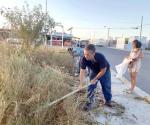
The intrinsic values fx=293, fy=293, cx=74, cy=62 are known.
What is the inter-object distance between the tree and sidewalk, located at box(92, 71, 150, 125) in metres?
5.09

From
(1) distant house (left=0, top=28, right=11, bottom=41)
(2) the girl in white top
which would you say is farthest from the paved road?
(1) distant house (left=0, top=28, right=11, bottom=41)

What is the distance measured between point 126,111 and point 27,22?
283 inches

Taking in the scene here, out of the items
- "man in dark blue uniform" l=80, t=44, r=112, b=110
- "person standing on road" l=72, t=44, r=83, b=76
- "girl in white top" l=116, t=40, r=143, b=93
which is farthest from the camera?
"person standing on road" l=72, t=44, r=83, b=76

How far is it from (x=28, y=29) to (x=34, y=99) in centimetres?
796

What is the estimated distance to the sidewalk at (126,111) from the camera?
543 centimetres

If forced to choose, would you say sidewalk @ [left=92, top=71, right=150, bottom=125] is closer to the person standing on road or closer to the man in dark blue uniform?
the man in dark blue uniform

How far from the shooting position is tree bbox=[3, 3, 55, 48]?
1169cm

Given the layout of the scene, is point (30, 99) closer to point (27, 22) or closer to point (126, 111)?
point (126, 111)

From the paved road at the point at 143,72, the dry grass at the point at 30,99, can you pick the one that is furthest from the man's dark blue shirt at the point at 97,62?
the paved road at the point at 143,72

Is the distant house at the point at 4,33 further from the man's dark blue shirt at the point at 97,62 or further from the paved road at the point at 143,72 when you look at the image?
the man's dark blue shirt at the point at 97,62

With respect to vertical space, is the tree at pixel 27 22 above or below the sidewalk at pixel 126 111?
above

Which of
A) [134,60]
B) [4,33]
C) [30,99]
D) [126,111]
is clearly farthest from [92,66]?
[4,33]

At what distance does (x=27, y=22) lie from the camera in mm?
12078

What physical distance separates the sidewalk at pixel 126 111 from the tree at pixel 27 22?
16.7ft
